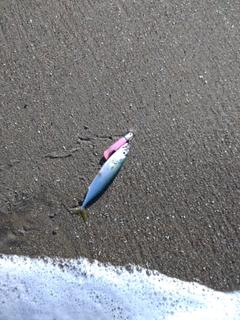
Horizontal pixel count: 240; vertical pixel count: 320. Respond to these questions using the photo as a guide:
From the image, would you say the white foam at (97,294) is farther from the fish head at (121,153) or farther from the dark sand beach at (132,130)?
the fish head at (121,153)

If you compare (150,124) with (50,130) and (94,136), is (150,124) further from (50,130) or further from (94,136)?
(50,130)

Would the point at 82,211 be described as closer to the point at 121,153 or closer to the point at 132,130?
the point at 121,153

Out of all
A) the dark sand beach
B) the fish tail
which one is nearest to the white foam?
the dark sand beach

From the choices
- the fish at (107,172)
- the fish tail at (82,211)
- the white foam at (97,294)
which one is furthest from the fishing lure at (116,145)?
the white foam at (97,294)

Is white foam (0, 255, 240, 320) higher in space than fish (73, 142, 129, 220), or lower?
lower

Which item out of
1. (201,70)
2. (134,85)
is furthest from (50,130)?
(201,70)

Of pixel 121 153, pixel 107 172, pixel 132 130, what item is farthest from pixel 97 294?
pixel 132 130

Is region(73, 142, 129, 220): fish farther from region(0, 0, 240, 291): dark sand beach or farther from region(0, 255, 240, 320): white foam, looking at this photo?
region(0, 255, 240, 320): white foam
